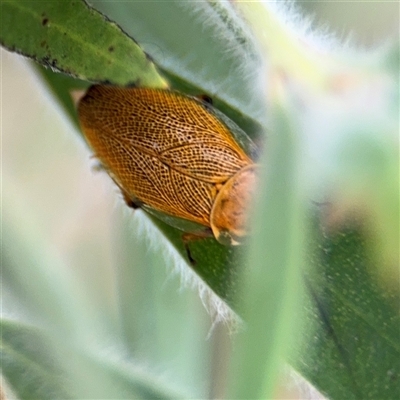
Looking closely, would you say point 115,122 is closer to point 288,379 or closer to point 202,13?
point 202,13

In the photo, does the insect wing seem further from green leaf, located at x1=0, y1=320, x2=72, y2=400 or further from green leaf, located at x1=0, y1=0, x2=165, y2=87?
green leaf, located at x1=0, y1=320, x2=72, y2=400

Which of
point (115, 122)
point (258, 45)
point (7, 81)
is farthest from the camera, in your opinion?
point (7, 81)

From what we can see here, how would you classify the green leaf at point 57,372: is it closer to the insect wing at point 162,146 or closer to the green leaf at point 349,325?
the green leaf at point 349,325

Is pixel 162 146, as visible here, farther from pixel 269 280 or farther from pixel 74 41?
pixel 269 280

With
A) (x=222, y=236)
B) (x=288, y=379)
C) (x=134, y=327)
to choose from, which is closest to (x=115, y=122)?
(x=222, y=236)

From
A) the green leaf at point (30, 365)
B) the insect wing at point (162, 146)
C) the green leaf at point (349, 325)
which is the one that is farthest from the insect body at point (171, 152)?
the green leaf at point (30, 365)

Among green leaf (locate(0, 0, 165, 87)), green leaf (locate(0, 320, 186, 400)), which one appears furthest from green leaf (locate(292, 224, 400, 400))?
green leaf (locate(0, 0, 165, 87))
